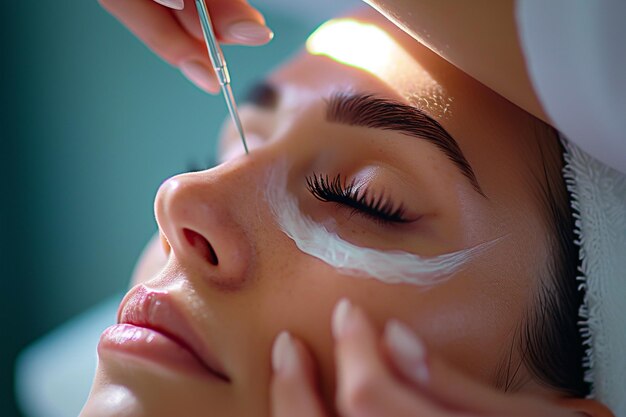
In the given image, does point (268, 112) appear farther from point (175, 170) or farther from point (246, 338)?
point (175, 170)

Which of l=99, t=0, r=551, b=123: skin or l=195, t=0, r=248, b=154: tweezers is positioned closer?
l=99, t=0, r=551, b=123: skin

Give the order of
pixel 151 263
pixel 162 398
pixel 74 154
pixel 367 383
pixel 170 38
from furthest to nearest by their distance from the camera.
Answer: pixel 74 154 < pixel 151 263 < pixel 170 38 < pixel 162 398 < pixel 367 383

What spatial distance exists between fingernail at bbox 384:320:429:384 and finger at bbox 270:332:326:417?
0.10m

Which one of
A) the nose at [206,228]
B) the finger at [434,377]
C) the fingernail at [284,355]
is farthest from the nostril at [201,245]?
the finger at [434,377]

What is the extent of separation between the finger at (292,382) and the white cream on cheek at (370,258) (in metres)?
0.10

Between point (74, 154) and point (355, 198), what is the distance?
5.63ft

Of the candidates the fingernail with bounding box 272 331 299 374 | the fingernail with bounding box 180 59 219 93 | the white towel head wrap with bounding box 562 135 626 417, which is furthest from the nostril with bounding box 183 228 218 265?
the white towel head wrap with bounding box 562 135 626 417

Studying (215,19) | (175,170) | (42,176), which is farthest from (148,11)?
(42,176)

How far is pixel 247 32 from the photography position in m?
0.98

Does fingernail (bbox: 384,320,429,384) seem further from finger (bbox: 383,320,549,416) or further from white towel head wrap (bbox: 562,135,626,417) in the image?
white towel head wrap (bbox: 562,135,626,417)

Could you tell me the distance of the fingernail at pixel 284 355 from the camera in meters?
0.75

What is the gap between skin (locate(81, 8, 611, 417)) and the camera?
30.2 inches

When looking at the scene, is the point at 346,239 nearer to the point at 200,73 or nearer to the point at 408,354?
the point at 408,354

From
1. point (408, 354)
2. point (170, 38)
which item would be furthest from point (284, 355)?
point (170, 38)
